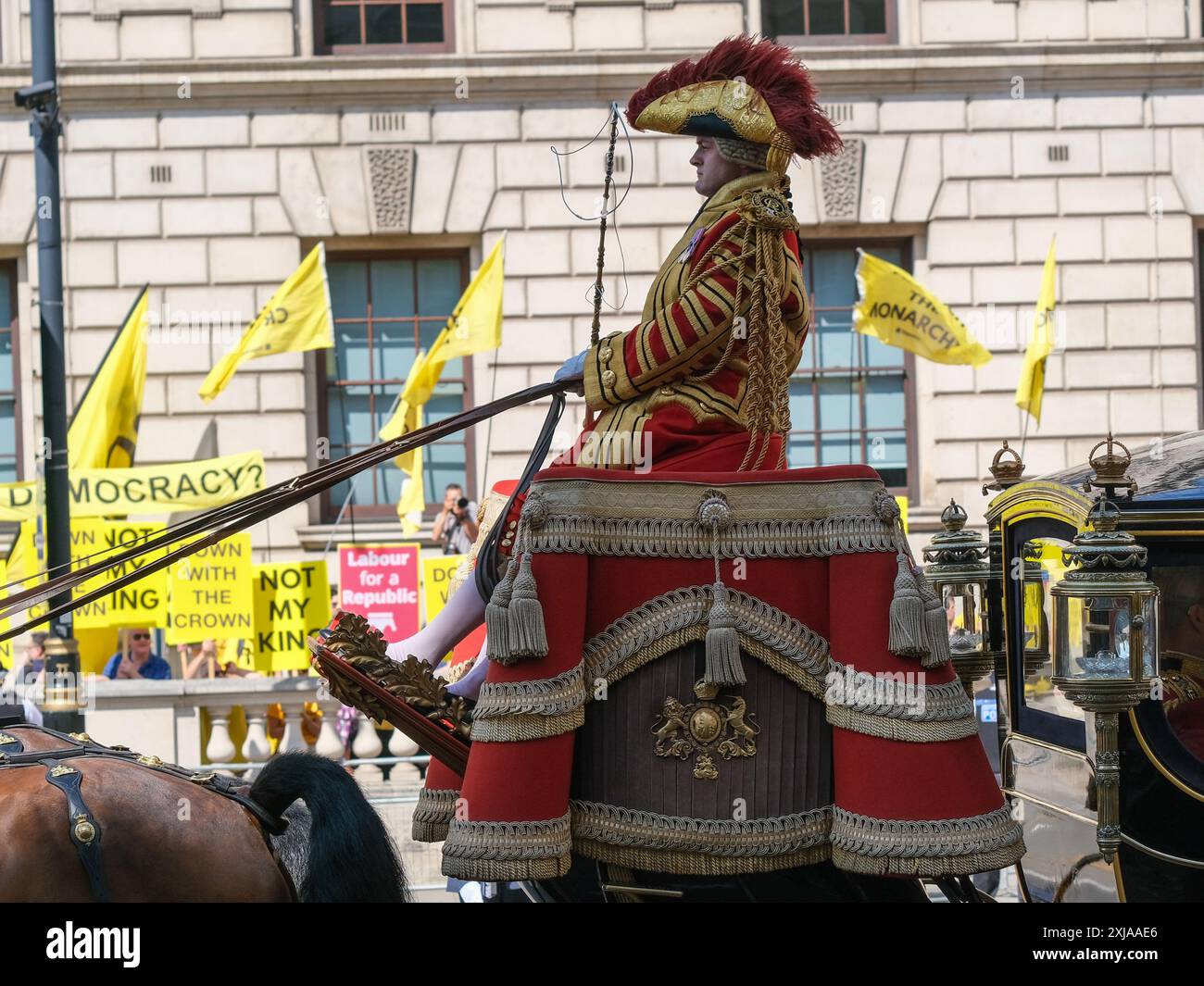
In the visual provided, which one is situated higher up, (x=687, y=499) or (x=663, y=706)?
(x=687, y=499)

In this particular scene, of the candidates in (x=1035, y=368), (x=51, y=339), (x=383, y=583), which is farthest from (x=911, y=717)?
(x=1035, y=368)

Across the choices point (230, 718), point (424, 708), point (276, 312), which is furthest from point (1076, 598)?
point (276, 312)

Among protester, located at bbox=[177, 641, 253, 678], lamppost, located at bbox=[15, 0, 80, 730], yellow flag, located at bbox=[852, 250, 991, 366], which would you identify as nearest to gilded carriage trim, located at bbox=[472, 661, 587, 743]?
lamppost, located at bbox=[15, 0, 80, 730]

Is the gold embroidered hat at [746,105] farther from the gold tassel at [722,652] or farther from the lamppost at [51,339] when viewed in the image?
the lamppost at [51,339]

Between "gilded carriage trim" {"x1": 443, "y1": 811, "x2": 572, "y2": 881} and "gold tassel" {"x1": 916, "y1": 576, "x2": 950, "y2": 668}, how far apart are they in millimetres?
1072

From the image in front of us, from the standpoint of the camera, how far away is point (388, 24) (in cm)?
1819

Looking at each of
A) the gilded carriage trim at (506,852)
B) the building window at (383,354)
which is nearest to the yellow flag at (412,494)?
the building window at (383,354)

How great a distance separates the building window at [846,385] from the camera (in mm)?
17906

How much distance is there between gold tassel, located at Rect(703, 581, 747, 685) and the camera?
13.8ft

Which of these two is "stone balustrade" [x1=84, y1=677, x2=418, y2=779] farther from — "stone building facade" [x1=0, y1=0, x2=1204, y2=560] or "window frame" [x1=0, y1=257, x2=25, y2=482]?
"window frame" [x1=0, y1=257, x2=25, y2=482]

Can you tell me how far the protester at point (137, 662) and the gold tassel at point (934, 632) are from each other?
29.5ft

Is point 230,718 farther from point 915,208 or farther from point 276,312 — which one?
point 915,208
